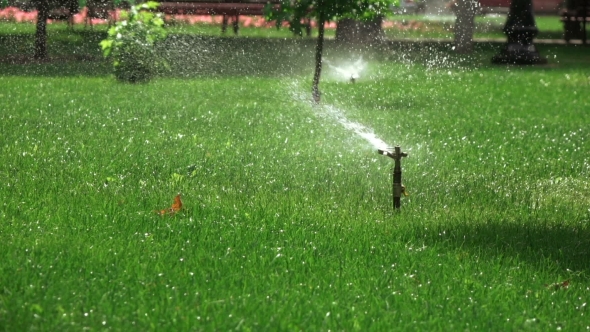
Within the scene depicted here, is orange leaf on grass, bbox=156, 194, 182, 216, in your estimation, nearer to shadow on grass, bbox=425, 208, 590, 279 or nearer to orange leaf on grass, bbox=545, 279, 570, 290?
shadow on grass, bbox=425, 208, 590, 279

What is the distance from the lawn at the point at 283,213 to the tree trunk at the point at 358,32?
9.85 m

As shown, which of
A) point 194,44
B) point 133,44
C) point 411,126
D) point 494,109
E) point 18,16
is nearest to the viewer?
point 411,126

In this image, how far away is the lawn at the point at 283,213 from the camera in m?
4.95

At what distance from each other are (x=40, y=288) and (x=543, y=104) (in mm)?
10066

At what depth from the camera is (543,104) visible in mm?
13977

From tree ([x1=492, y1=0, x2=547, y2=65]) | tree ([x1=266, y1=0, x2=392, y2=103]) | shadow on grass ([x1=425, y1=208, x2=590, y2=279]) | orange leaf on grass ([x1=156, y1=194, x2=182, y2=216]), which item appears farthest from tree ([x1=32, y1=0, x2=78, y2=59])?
shadow on grass ([x1=425, y1=208, x2=590, y2=279])

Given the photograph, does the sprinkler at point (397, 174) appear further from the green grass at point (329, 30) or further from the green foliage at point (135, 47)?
the green grass at point (329, 30)

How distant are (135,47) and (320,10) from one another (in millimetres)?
3044

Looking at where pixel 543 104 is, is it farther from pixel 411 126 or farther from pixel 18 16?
pixel 18 16

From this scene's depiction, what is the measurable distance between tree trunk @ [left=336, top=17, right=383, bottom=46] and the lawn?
9.85 meters

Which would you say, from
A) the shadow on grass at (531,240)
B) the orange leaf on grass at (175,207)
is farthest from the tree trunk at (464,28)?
the orange leaf on grass at (175,207)

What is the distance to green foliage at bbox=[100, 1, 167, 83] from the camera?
14797 mm

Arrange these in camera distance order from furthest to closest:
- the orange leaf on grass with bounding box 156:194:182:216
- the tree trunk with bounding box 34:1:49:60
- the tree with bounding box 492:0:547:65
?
the tree with bounding box 492:0:547:65 < the tree trunk with bounding box 34:1:49:60 < the orange leaf on grass with bounding box 156:194:182:216

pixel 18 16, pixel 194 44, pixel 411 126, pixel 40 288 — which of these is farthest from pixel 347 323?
pixel 18 16
